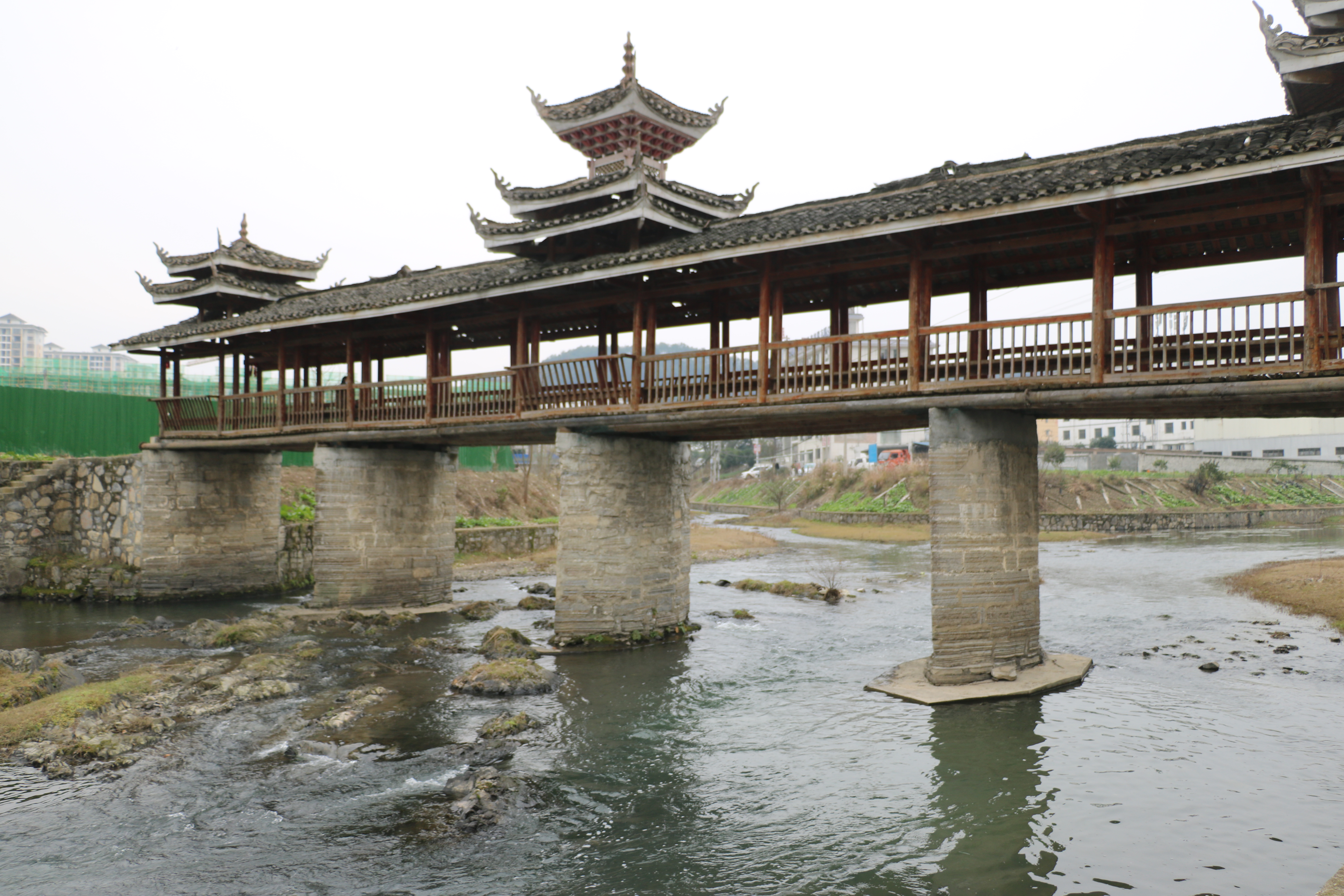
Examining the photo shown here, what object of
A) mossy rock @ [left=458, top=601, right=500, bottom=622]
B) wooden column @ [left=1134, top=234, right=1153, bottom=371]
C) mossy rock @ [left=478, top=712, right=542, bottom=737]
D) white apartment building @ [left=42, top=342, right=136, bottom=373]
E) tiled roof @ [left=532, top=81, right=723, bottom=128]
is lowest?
mossy rock @ [left=478, top=712, right=542, bottom=737]

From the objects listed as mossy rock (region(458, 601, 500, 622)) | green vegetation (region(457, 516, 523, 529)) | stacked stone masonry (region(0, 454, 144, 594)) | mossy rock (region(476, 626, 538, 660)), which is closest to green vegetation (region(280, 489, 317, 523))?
stacked stone masonry (region(0, 454, 144, 594))

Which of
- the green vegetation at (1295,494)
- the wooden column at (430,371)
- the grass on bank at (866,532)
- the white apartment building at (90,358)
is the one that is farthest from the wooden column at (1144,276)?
the white apartment building at (90,358)

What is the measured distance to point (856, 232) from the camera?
1122 centimetres

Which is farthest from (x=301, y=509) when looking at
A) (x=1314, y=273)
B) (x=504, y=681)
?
(x=1314, y=273)

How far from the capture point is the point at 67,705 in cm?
1066

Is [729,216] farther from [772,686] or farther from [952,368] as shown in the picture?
[772,686]

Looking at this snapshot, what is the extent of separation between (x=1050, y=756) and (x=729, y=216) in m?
11.4

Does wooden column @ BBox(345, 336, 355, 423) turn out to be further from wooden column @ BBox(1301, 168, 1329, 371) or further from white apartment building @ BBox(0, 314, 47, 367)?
white apartment building @ BBox(0, 314, 47, 367)

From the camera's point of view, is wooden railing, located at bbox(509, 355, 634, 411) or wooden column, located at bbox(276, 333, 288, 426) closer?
wooden railing, located at bbox(509, 355, 634, 411)

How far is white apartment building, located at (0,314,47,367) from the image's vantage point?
13912 cm

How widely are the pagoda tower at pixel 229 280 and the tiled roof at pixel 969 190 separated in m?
4.07

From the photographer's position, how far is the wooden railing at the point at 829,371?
958 centimetres

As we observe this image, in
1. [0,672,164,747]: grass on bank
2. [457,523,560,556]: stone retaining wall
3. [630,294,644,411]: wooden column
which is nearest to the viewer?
[0,672,164,747]: grass on bank

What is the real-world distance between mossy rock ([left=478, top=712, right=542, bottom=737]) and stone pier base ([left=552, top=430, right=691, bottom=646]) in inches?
148
